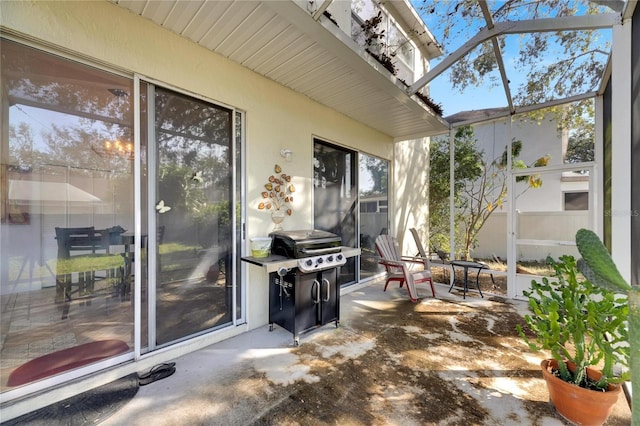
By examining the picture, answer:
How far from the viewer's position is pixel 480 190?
5.51 metres

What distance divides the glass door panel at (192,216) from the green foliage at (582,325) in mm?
2765

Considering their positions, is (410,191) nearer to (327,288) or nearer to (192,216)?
(327,288)

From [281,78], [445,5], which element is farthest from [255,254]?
[445,5]

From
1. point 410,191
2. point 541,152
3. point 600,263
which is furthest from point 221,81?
point 541,152

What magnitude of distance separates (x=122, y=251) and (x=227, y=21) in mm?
2211

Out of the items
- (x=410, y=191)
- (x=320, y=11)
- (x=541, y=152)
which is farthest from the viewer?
(x=410, y=191)

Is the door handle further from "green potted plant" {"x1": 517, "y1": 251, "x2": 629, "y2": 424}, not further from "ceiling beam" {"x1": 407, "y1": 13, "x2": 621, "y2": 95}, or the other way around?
"ceiling beam" {"x1": 407, "y1": 13, "x2": 621, "y2": 95}

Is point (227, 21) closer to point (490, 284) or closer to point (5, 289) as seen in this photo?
point (5, 289)

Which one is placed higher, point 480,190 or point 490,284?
point 480,190

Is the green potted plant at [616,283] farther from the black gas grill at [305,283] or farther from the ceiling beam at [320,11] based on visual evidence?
the ceiling beam at [320,11]

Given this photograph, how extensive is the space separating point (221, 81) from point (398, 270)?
4221mm

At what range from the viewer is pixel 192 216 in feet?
8.49

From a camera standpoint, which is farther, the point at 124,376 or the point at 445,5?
the point at 445,5

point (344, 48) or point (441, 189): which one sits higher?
point (344, 48)
